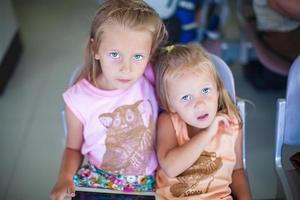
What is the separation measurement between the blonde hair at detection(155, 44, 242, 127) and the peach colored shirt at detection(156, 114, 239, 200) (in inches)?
2.1

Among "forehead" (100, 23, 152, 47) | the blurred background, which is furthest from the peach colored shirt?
the blurred background

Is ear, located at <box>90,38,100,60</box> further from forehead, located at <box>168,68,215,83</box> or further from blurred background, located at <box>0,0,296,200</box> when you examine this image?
blurred background, located at <box>0,0,296,200</box>

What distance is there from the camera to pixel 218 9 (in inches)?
102

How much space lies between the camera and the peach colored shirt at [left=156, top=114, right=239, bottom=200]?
4.06 feet

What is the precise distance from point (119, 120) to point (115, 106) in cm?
4

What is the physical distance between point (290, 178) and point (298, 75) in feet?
0.92

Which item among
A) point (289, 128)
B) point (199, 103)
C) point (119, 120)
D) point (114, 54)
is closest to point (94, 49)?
point (114, 54)

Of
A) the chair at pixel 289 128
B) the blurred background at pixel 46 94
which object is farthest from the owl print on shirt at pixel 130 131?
the blurred background at pixel 46 94

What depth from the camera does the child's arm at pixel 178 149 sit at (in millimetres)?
1197

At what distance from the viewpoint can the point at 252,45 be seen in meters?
2.09

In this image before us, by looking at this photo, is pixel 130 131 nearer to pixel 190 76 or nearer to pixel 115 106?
pixel 115 106

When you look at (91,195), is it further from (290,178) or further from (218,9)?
(218,9)

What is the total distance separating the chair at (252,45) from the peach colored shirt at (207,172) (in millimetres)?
712

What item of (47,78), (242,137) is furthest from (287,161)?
(47,78)
